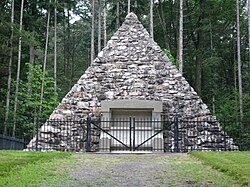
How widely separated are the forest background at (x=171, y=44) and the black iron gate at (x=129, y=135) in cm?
762

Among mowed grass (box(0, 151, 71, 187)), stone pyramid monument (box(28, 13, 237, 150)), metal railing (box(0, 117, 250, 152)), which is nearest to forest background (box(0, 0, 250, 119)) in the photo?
stone pyramid monument (box(28, 13, 237, 150))

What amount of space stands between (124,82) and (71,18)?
879 inches

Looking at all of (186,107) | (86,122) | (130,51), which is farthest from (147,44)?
(86,122)

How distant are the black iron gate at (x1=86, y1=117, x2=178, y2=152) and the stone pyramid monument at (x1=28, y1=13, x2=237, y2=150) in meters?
0.42

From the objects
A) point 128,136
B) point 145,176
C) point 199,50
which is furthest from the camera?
point 199,50

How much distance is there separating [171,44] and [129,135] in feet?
63.0

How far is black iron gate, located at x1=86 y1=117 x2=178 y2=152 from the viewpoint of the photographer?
1445 centimetres

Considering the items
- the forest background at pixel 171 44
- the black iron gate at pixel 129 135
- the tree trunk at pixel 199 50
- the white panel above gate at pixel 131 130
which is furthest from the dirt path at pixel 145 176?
the tree trunk at pixel 199 50

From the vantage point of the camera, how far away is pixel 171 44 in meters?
32.9

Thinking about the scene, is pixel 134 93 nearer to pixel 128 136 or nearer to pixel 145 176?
pixel 128 136

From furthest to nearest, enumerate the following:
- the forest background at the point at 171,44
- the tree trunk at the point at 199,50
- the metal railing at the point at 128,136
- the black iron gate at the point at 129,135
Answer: the tree trunk at the point at 199,50, the forest background at the point at 171,44, the metal railing at the point at 128,136, the black iron gate at the point at 129,135

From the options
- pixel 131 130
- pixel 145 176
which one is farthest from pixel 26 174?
pixel 131 130

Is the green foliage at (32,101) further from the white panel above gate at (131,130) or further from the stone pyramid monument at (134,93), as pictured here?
the white panel above gate at (131,130)

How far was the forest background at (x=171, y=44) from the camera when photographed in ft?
76.4
